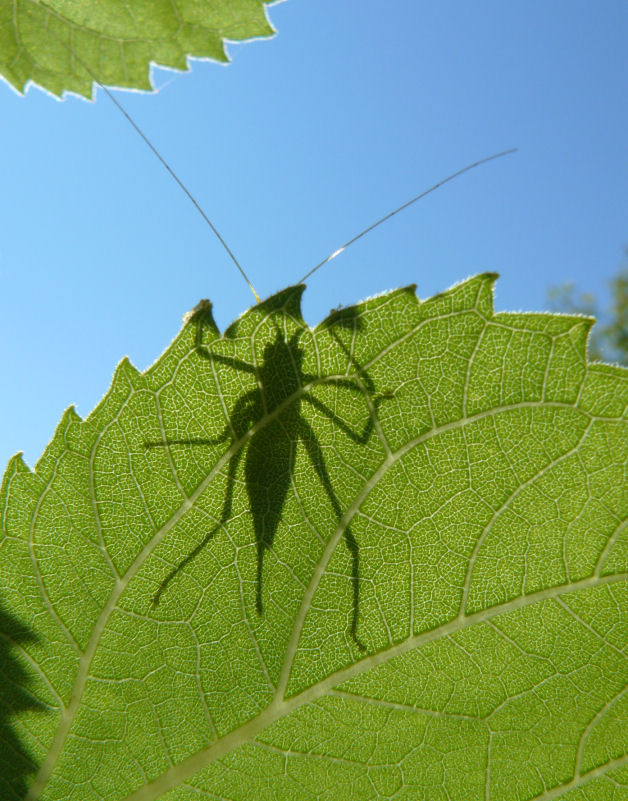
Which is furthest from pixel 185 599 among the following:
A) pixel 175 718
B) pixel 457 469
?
pixel 457 469

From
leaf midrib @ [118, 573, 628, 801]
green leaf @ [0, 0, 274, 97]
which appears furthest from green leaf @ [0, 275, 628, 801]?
green leaf @ [0, 0, 274, 97]

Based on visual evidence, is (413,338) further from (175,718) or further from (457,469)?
(175,718)

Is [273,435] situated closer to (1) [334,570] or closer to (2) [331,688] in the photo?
(1) [334,570]

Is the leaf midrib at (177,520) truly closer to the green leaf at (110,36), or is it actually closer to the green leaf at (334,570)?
the green leaf at (334,570)

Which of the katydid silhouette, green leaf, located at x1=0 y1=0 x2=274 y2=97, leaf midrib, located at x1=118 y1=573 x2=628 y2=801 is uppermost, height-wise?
green leaf, located at x1=0 y1=0 x2=274 y2=97

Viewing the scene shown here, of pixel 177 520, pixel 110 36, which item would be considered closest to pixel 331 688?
pixel 177 520

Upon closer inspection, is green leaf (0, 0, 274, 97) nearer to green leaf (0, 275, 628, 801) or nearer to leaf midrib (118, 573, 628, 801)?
green leaf (0, 275, 628, 801)

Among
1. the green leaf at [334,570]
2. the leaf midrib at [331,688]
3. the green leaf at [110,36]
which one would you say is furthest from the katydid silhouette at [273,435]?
the green leaf at [110,36]
